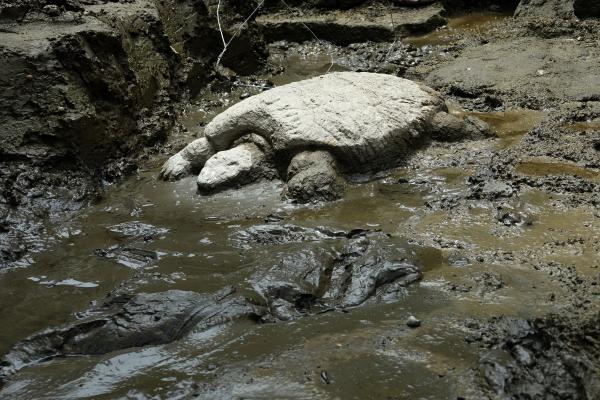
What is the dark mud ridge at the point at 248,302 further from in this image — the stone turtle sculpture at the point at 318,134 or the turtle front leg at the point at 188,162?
the turtle front leg at the point at 188,162

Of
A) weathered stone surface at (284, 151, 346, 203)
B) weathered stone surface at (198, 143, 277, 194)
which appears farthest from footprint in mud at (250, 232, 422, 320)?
weathered stone surface at (198, 143, 277, 194)

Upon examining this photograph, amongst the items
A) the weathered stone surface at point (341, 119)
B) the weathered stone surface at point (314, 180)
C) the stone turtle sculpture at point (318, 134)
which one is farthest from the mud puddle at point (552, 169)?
the weathered stone surface at point (314, 180)

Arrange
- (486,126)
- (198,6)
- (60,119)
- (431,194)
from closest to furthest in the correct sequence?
1. (431,194)
2. (60,119)
3. (486,126)
4. (198,6)

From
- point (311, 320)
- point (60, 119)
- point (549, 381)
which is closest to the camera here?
point (549, 381)

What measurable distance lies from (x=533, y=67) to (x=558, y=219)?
3.82m

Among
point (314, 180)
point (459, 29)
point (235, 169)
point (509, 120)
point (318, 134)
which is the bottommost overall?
point (509, 120)

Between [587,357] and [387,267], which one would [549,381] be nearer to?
[587,357]

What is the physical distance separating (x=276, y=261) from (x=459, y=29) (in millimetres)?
7300

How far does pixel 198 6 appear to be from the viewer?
7695 millimetres

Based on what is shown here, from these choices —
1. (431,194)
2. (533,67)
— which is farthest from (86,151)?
(533,67)

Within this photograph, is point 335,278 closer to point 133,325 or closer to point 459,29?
point 133,325

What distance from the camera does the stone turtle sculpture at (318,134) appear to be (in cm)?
497

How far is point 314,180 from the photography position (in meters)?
4.71

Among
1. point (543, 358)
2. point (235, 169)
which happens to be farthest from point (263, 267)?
point (235, 169)
